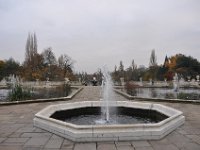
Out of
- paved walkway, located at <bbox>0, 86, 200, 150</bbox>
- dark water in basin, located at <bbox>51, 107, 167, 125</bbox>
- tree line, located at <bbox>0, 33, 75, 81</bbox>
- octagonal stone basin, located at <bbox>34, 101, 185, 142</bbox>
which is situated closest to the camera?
paved walkway, located at <bbox>0, 86, 200, 150</bbox>

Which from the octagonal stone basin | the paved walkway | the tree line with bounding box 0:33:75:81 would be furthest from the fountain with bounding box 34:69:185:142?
the tree line with bounding box 0:33:75:81

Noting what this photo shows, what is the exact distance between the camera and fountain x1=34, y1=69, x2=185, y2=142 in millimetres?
6066

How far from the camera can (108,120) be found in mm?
9062

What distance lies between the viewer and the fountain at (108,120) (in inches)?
239

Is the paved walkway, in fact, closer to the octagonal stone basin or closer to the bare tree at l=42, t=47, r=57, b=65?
the octagonal stone basin

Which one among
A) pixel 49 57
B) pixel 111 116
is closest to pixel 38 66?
pixel 49 57

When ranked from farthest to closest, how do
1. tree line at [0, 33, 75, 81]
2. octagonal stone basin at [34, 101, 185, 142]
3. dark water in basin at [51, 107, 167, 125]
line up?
tree line at [0, 33, 75, 81]
dark water in basin at [51, 107, 167, 125]
octagonal stone basin at [34, 101, 185, 142]

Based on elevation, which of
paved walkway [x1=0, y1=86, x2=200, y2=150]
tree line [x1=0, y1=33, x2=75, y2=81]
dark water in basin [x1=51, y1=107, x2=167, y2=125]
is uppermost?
tree line [x1=0, y1=33, x2=75, y2=81]

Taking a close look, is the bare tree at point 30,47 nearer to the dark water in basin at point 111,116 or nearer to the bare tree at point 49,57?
the bare tree at point 49,57

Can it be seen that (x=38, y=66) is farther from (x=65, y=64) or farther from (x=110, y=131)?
(x=110, y=131)

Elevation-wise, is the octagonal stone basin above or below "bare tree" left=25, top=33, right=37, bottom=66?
below

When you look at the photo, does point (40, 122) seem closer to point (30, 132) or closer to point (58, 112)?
point (30, 132)

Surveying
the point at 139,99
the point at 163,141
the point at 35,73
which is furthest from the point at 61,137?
the point at 35,73

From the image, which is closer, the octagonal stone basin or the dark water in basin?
the octagonal stone basin
